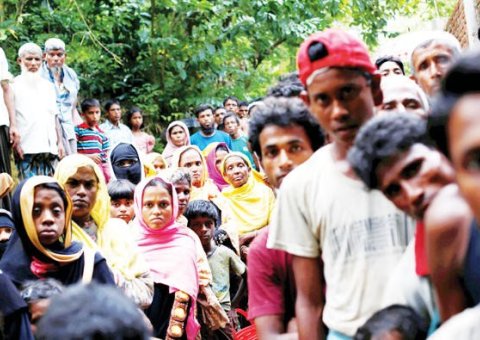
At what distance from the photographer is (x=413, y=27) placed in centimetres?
2642

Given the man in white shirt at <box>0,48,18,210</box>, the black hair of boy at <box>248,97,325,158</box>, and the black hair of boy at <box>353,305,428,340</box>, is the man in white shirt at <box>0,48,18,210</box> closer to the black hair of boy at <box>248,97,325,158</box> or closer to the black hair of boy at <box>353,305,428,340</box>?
the black hair of boy at <box>248,97,325,158</box>

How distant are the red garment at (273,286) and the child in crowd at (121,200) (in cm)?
347

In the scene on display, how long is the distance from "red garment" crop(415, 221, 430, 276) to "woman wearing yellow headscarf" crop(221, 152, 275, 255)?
569 cm

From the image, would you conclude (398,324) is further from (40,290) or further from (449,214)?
(40,290)

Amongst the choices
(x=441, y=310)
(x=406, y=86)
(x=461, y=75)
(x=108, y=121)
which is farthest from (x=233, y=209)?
(x=461, y=75)

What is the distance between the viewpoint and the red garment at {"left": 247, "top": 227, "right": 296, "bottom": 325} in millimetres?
3520

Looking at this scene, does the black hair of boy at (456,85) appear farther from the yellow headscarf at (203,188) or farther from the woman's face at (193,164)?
the woman's face at (193,164)

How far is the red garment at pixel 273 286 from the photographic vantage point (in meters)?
3.52

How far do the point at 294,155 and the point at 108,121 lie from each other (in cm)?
871

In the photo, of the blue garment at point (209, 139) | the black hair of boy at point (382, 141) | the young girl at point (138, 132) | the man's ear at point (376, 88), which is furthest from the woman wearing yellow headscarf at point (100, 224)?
the young girl at point (138, 132)

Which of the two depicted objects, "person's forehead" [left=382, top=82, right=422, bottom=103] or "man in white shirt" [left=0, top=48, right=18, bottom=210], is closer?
"person's forehead" [left=382, top=82, right=422, bottom=103]

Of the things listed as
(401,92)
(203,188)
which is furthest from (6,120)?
(401,92)

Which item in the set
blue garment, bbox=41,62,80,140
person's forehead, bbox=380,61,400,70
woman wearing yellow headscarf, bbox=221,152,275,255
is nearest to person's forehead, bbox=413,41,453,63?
person's forehead, bbox=380,61,400,70

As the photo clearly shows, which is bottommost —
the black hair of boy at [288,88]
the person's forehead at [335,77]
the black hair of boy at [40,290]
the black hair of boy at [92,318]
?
the black hair of boy at [40,290]
